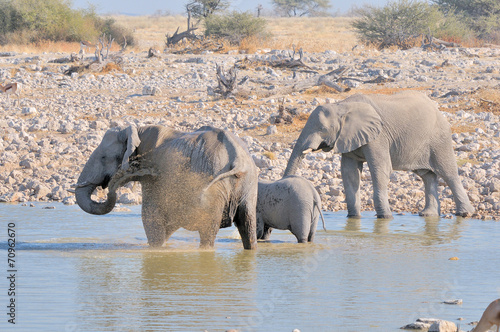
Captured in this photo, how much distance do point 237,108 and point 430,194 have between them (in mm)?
6029

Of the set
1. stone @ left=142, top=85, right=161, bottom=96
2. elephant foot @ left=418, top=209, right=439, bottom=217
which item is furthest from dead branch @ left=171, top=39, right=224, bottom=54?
elephant foot @ left=418, top=209, right=439, bottom=217

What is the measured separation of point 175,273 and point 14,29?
25.6 metres

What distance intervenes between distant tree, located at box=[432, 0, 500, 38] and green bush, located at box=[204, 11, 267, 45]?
8.11 meters

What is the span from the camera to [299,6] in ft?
241

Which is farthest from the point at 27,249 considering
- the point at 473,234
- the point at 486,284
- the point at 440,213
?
the point at 440,213

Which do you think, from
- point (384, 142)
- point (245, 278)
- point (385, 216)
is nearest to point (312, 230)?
point (245, 278)

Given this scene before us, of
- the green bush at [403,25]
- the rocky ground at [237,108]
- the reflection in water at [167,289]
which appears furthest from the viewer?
the green bush at [403,25]

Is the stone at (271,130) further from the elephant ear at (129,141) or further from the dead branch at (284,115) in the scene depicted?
the elephant ear at (129,141)

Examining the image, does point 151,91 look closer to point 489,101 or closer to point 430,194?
point 489,101

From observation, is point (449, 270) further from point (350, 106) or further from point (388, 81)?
point (388, 81)

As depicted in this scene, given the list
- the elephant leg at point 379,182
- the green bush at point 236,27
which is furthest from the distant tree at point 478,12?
the elephant leg at point 379,182

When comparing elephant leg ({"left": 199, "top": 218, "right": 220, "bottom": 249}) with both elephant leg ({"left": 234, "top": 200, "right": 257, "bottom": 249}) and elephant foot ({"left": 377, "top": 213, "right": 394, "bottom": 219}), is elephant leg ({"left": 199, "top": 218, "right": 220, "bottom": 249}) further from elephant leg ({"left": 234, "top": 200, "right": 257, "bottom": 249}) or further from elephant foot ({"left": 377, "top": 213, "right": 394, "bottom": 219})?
elephant foot ({"left": 377, "top": 213, "right": 394, "bottom": 219})

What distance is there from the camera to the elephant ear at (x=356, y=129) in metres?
10.5

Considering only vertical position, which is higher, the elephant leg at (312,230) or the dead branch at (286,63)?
the dead branch at (286,63)
